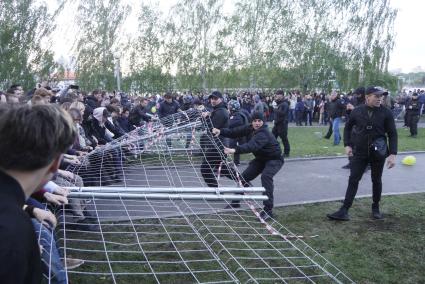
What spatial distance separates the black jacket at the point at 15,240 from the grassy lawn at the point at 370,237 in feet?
11.5

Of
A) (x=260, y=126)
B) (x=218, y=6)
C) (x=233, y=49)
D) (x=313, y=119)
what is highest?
(x=218, y=6)

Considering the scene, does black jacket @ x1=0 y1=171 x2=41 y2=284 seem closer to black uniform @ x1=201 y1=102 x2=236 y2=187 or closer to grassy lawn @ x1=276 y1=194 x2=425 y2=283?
grassy lawn @ x1=276 y1=194 x2=425 y2=283

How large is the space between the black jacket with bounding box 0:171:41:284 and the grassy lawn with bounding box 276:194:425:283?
11.5 feet

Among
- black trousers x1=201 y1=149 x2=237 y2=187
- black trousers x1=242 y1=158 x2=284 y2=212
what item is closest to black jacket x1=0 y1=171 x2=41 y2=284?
black trousers x1=242 y1=158 x2=284 y2=212

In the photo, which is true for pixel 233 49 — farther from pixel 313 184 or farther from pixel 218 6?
pixel 313 184

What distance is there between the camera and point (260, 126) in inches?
249

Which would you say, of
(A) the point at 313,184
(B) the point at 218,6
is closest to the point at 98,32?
(B) the point at 218,6

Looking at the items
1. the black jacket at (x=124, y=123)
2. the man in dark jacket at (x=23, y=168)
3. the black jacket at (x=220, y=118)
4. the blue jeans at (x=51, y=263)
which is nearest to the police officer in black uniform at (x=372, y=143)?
the black jacket at (x=220, y=118)

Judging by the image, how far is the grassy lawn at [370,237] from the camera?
4.32m

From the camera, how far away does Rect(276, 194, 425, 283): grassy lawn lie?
4324mm

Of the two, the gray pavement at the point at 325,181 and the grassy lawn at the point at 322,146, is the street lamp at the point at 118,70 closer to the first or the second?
the grassy lawn at the point at 322,146

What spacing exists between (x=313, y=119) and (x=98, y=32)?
636 inches

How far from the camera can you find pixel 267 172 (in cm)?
606

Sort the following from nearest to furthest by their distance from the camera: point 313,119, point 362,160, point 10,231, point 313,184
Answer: point 10,231 → point 362,160 → point 313,184 → point 313,119
